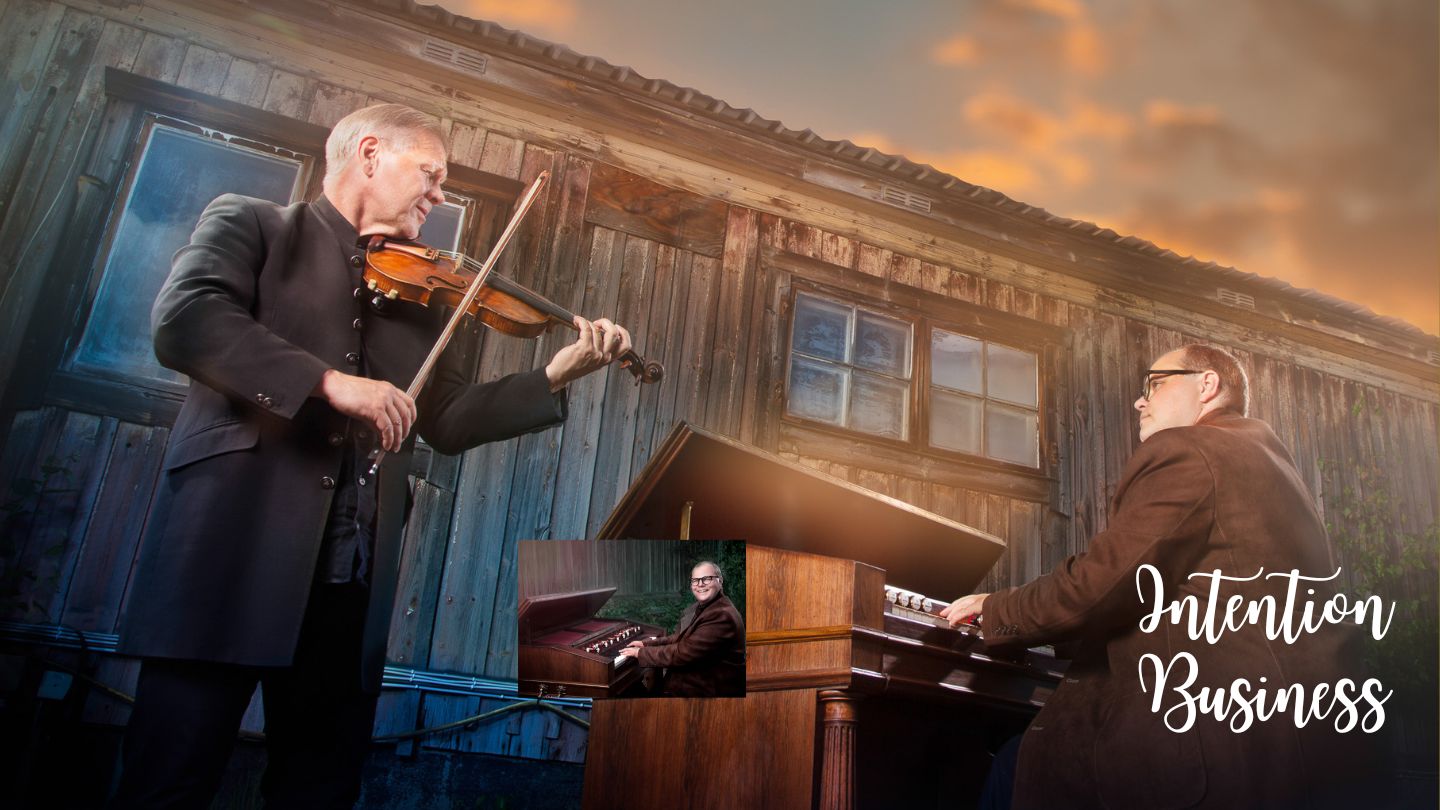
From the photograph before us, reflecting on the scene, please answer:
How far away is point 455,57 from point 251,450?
2173 millimetres

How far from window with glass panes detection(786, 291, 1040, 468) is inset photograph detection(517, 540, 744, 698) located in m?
1.62

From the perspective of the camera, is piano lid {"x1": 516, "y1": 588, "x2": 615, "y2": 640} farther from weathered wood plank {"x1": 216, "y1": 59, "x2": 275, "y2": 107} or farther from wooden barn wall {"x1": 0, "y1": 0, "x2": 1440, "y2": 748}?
weathered wood plank {"x1": 216, "y1": 59, "x2": 275, "y2": 107}

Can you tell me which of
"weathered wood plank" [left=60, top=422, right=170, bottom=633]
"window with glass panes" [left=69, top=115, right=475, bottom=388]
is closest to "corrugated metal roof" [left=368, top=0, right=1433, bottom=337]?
"window with glass panes" [left=69, top=115, right=475, bottom=388]

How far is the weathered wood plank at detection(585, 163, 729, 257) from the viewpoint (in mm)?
3160

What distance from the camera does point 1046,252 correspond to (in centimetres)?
394

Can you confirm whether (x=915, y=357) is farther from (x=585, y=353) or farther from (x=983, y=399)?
(x=585, y=353)

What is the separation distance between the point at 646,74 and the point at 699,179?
1.43ft

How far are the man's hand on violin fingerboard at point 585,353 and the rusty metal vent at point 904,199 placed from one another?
7.23 ft

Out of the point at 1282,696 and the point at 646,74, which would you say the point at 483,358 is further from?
the point at 1282,696

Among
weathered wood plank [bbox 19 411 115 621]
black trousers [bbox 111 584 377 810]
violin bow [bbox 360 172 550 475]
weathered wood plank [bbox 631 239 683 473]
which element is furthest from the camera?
weathered wood plank [bbox 631 239 683 473]

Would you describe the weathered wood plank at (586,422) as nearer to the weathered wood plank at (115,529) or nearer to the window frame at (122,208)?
the window frame at (122,208)

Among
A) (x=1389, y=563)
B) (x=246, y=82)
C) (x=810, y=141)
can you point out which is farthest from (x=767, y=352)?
(x=1389, y=563)

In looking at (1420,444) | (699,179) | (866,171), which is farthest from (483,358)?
(1420,444)

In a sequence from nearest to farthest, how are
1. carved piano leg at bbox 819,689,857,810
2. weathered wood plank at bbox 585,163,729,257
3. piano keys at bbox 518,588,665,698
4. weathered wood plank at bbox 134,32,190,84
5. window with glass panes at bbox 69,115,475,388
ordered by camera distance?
carved piano leg at bbox 819,689,857,810, piano keys at bbox 518,588,665,698, window with glass panes at bbox 69,115,475,388, weathered wood plank at bbox 134,32,190,84, weathered wood plank at bbox 585,163,729,257
